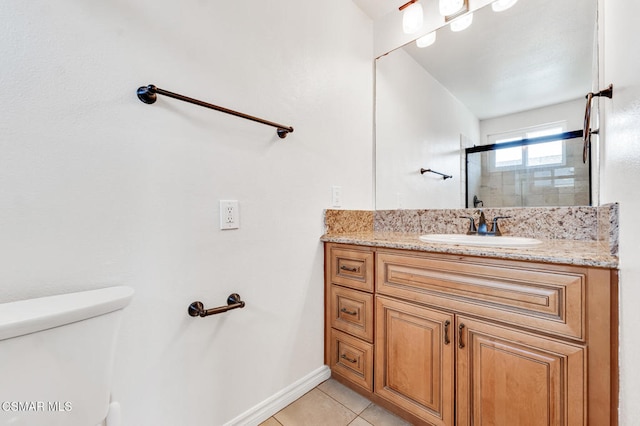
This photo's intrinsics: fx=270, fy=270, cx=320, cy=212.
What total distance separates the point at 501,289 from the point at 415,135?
119cm

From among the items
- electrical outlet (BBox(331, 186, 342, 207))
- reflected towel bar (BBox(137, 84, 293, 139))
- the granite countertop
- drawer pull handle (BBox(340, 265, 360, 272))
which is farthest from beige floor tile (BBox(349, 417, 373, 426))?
reflected towel bar (BBox(137, 84, 293, 139))

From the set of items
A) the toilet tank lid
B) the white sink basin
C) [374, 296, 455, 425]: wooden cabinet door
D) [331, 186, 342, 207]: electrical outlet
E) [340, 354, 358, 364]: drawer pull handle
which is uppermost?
[331, 186, 342, 207]: electrical outlet

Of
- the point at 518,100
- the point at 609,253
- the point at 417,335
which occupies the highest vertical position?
the point at 518,100

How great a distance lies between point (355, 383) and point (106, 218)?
1339mm

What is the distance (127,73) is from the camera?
884 mm

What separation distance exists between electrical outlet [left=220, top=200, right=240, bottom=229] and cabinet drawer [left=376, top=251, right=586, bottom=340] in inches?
27.7

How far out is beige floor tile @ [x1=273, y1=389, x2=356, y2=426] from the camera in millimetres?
1235

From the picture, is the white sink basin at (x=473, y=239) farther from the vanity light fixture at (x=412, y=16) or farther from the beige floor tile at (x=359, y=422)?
the vanity light fixture at (x=412, y=16)

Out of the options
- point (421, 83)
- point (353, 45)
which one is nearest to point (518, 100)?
point (421, 83)

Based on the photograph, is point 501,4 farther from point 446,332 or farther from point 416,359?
point 416,359

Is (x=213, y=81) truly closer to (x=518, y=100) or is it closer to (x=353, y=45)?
(x=353, y=45)

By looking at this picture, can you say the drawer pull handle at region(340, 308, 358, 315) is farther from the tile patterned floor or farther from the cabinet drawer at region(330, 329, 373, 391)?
the tile patterned floor

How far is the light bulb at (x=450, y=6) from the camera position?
1524 mm

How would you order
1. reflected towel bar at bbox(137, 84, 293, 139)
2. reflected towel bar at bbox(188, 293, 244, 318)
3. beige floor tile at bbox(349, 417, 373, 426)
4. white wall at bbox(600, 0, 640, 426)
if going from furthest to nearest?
beige floor tile at bbox(349, 417, 373, 426) < reflected towel bar at bbox(188, 293, 244, 318) < reflected towel bar at bbox(137, 84, 293, 139) < white wall at bbox(600, 0, 640, 426)
